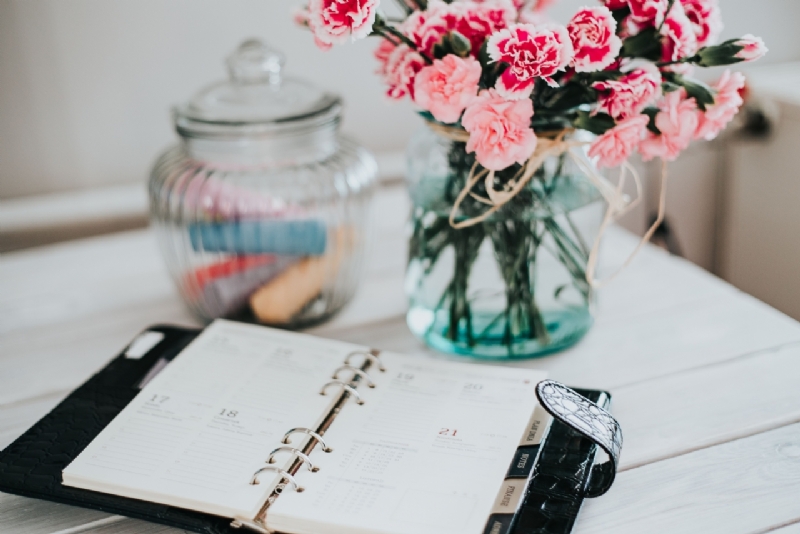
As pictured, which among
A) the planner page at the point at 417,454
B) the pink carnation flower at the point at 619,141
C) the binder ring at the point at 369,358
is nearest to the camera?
the planner page at the point at 417,454

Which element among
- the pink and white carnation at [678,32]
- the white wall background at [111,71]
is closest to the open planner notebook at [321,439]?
the pink and white carnation at [678,32]

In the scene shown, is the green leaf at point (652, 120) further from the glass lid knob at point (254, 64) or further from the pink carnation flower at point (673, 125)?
the glass lid knob at point (254, 64)

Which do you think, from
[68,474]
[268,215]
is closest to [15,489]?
[68,474]

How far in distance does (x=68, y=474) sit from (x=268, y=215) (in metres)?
0.36

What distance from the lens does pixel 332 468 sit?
62cm

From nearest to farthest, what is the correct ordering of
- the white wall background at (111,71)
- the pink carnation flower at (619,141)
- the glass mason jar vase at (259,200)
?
the pink carnation flower at (619,141) < the glass mason jar vase at (259,200) < the white wall background at (111,71)

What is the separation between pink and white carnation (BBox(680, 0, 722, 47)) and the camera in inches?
26.3

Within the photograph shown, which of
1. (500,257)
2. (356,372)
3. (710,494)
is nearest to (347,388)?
(356,372)

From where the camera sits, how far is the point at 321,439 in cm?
64

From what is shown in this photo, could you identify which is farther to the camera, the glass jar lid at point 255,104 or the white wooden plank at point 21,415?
the glass jar lid at point 255,104

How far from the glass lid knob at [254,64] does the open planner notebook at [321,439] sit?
0.31 metres

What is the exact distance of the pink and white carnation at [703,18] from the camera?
67cm

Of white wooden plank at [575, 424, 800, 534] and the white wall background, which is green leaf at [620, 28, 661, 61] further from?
the white wall background

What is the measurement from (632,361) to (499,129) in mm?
333
